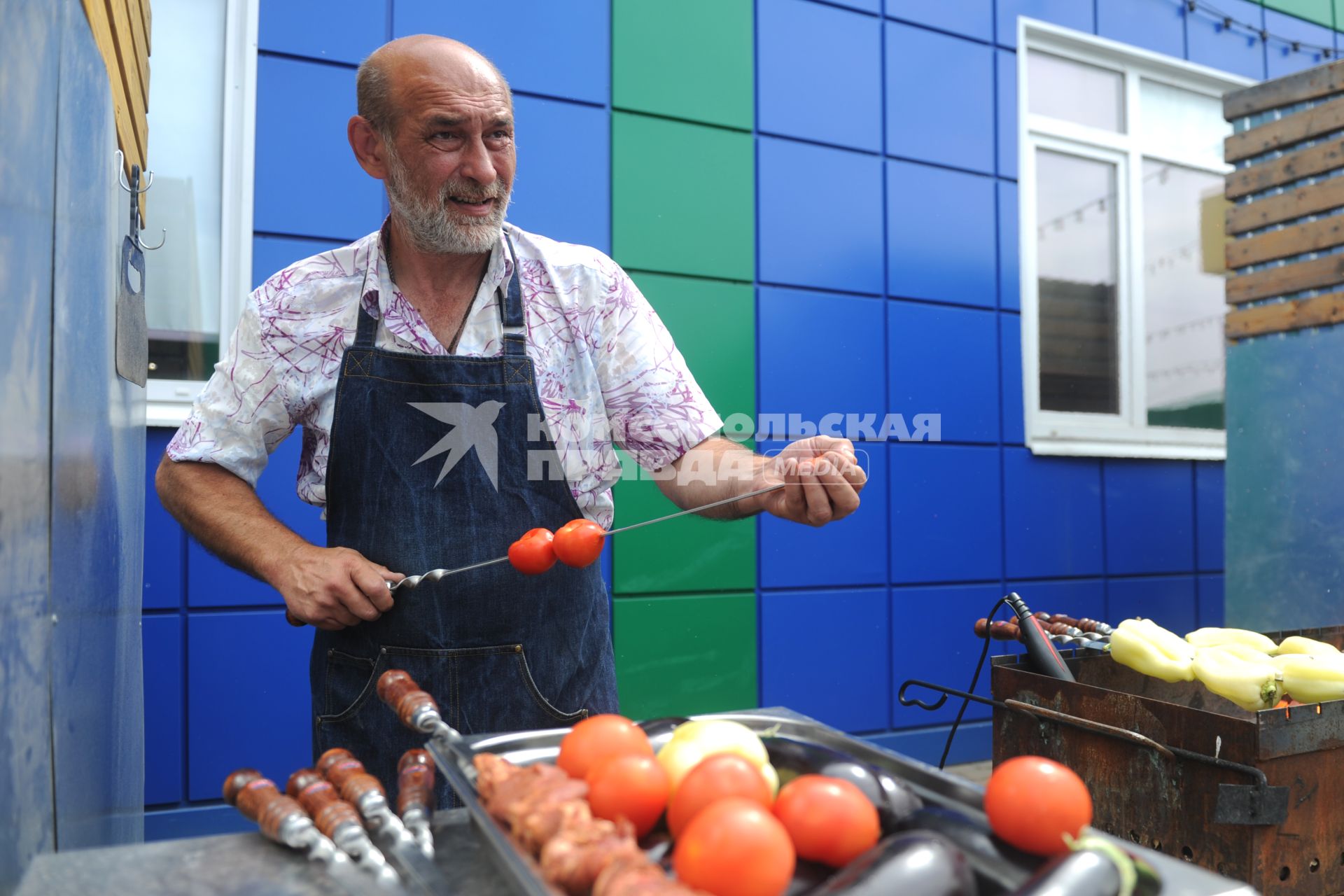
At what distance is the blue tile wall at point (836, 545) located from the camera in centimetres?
401

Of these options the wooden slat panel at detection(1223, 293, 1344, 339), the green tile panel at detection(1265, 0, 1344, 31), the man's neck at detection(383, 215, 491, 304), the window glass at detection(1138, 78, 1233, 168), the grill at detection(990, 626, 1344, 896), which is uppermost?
the green tile panel at detection(1265, 0, 1344, 31)

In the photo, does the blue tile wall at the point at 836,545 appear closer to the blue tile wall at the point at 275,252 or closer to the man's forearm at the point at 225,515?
the blue tile wall at the point at 275,252

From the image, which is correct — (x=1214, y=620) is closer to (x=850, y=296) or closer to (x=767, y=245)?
(x=850, y=296)

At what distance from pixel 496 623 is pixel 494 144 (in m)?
0.94

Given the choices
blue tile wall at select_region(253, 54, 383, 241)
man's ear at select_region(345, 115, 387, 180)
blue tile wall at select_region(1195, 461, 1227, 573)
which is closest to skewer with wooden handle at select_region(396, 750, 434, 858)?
man's ear at select_region(345, 115, 387, 180)

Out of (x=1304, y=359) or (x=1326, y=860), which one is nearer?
(x=1326, y=860)

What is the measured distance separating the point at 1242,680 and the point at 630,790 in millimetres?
1195

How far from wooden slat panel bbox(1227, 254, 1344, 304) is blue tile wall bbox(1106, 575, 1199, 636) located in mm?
1635

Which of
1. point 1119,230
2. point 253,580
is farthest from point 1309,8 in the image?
point 253,580

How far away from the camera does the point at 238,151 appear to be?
321cm

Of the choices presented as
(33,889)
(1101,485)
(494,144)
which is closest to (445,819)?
(33,889)

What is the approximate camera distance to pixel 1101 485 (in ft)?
15.6

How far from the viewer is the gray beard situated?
1.80 metres

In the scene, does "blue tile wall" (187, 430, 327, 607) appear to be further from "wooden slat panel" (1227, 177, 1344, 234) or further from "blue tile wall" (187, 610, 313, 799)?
"wooden slat panel" (1227, 177, 1344, 234)
